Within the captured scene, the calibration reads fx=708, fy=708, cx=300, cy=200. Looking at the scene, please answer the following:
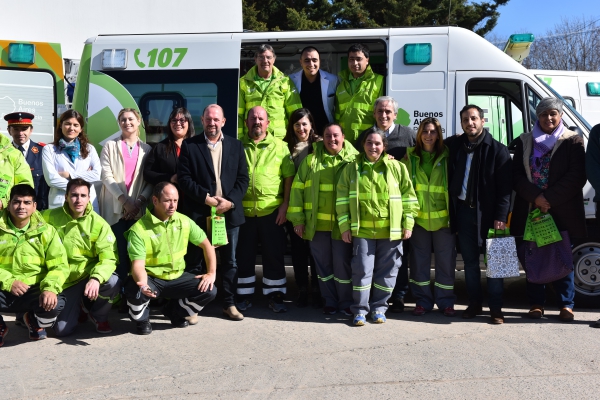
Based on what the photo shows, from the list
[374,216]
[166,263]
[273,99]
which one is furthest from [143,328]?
[273,99]

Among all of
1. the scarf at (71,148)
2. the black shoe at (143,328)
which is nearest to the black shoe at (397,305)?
the black shoe at (143,328)

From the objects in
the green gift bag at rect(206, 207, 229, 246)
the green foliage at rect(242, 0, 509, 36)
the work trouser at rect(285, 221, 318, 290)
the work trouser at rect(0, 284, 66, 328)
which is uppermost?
the green foliage at rect(242, 0, 509, 36)

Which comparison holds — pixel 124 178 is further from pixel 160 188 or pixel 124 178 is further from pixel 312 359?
pixel 312 359

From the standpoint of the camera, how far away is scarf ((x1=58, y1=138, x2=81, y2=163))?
20.6 feet

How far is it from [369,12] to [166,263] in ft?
66.6

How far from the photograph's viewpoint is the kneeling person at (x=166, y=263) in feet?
18.7

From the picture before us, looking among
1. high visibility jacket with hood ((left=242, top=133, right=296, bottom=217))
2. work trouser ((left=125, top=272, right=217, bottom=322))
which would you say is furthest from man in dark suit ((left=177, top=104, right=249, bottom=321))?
work trouser ((left=125, top=272, right=217, bottom=322))

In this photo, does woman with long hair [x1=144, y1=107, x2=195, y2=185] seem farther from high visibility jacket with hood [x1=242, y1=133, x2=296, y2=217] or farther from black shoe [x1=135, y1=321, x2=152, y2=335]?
black shoe [x1=135, y1=321, x2=152, y2=335]

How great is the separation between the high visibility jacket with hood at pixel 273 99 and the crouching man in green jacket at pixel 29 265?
2.08 m

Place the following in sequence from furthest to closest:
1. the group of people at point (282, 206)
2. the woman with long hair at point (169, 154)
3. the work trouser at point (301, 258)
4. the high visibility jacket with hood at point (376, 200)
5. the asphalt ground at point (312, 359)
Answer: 1. the work trouser at point (301, 258)
2. the woman with long hair at point (169, 154)
3. the high visibility jacket with hood at point (376, 200)
4. the group of people at point (282, 206)
5. the asphalt ground at point (312, 359)

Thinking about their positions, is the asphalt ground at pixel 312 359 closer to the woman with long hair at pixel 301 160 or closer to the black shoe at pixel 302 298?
the black shoe at pixel 302 298

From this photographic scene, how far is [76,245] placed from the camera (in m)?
5.75

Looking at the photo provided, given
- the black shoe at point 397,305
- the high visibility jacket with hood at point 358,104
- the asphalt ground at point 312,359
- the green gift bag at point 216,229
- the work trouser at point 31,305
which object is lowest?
the asphalt ground at point 312,359

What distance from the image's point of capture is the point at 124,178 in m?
6.42
